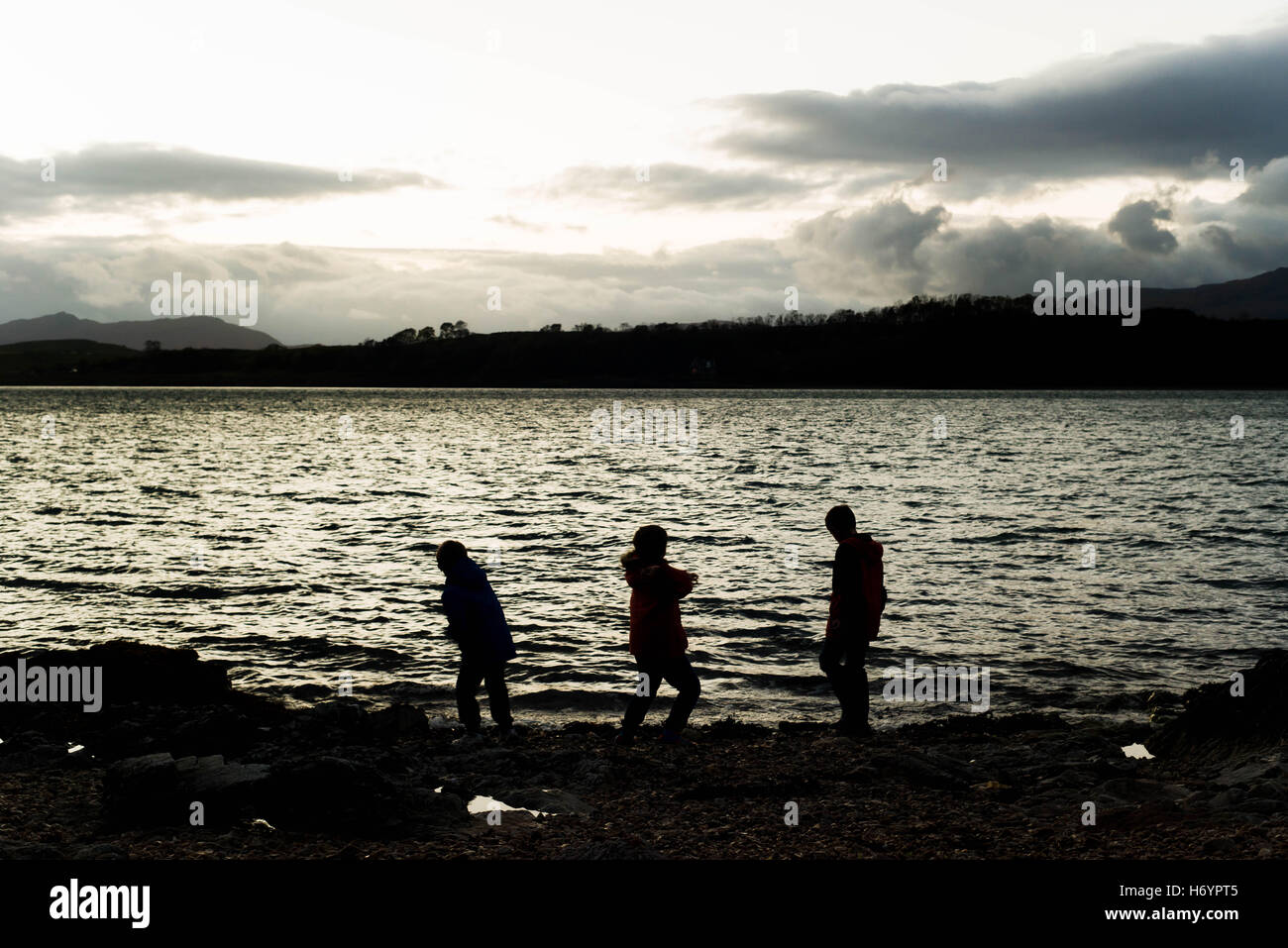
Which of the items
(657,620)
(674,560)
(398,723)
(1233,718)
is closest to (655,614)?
(657,620)

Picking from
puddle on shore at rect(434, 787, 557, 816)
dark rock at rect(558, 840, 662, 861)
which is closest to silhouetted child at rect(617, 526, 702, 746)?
puddle on shore at rect(434, 787, 557, 816)

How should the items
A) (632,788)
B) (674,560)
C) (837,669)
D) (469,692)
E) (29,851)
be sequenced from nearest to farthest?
(29,851) → (632,788) → (837,669) → (469,692) → (674,560)

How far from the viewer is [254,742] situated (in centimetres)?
991

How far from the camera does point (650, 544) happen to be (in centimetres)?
931

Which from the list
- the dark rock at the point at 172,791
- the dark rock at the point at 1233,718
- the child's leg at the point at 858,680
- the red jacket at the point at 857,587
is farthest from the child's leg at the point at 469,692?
the dark rock at the point at 1233,718

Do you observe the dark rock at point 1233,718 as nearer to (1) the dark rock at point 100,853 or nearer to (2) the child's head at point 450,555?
(2) the child's head at point 450,555

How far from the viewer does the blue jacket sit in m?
9.83

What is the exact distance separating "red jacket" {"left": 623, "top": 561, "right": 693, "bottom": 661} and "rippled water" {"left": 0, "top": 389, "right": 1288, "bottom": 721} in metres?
3.54

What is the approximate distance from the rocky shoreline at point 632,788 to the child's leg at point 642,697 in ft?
1.05

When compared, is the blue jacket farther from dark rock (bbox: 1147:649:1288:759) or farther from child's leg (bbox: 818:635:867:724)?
dark rock (bbox: 1147:649:1288:759)

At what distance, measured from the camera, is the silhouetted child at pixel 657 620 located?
30.7 ft

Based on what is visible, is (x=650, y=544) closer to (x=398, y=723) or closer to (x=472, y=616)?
(x=472, y=616)

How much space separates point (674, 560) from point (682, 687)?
15.6 metres
